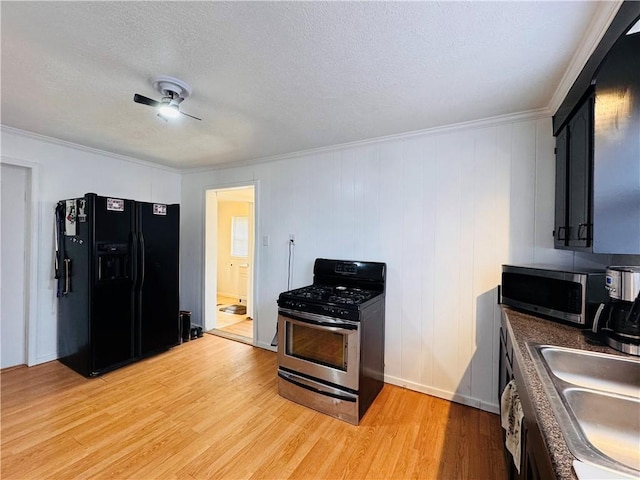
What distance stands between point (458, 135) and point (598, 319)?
166cm

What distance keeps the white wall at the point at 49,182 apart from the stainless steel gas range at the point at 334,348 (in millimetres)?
2677

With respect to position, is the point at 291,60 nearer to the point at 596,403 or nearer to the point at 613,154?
the point at 613,154

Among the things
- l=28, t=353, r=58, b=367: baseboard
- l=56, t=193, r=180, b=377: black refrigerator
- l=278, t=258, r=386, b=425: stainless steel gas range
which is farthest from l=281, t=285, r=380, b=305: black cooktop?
l=28, t=353, r=58, b=367: baseboard

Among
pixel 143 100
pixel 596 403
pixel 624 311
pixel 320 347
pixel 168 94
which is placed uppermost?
pixel 168 94

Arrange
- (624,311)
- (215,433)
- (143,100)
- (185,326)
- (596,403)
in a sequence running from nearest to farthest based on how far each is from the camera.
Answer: (596,403)
(624,311)
(143,100)
(215,433)
(185,326)

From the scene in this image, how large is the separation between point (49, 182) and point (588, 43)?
4.55 metres

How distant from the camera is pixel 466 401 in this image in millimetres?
2436

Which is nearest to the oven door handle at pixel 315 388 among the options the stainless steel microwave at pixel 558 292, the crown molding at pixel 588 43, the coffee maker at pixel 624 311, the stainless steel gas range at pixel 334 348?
the stainless steel gas range at pixel 334 348

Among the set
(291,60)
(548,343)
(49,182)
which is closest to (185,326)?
(49,182)

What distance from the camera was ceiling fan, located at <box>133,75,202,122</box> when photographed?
1.78 meters

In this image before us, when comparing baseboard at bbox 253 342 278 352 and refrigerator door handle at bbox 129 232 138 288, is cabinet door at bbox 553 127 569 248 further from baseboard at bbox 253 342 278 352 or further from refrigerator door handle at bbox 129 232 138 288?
refrigerator door handle at bbox 129 232 138 288

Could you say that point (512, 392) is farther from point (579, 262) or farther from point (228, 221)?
point (228, 221)

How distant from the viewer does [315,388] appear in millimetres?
2336

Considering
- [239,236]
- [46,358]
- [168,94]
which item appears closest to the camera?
[168,94]
